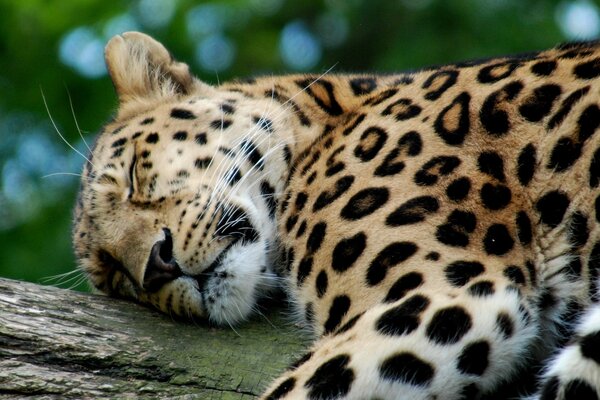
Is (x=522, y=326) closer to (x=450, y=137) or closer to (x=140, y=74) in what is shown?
(x=450, y=137)

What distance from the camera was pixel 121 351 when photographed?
563cm

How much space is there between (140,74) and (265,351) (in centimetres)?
239

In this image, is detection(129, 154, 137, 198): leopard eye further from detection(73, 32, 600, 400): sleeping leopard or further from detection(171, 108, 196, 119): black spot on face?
detection(171, 108, 196, 119): black spot on face

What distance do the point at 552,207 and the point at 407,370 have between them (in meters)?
1.21

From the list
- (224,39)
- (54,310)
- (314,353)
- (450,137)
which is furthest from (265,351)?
Answer: (224,39)

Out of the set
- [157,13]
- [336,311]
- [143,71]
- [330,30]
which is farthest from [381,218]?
[330,30]

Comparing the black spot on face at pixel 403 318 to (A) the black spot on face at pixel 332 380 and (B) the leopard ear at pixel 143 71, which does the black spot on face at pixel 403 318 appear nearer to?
(A) the black spot on face at pixel 332 380

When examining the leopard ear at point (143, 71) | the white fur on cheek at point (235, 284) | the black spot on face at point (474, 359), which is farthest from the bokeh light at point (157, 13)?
the black spot on face at point (474, 359)

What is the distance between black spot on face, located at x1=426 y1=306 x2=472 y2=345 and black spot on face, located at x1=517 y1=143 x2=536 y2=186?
0.89 metres

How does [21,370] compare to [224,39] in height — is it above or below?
below

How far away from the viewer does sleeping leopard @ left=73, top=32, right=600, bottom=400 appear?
16.2 ft

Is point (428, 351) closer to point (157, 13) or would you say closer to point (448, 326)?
point (448, 326)

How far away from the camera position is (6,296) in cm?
575

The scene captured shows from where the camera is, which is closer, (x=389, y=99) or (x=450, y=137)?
(x=450, y=137)
